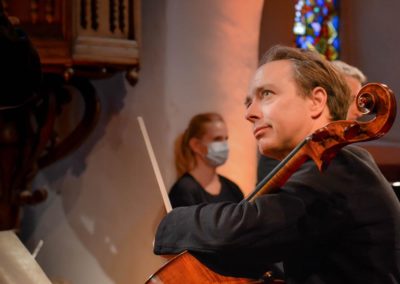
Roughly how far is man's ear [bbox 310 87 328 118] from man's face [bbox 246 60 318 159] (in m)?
0.01

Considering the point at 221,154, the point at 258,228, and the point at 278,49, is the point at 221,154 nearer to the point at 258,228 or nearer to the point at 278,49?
the point at 278,49

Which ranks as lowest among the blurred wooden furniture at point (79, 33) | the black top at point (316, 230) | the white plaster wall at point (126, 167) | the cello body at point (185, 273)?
the white plaster wall at point (126, 167)

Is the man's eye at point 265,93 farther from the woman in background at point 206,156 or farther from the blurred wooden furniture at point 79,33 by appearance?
the woman in background at point 206,156

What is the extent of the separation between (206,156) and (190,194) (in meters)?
0.34

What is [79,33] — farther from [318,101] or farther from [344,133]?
[344,133]

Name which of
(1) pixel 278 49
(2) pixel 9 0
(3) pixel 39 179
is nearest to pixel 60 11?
(2) pixel 9 0

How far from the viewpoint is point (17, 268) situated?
6.43ft

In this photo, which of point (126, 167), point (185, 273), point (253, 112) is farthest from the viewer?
point (126, 167)

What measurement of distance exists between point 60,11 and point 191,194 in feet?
4.23

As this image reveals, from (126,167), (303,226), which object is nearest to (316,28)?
(126,167)

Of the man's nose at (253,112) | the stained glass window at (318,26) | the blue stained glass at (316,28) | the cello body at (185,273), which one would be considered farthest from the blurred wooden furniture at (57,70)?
the blue stained glass at (316,28)

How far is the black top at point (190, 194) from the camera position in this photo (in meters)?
4.20

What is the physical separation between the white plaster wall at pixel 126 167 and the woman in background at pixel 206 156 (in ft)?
0.39

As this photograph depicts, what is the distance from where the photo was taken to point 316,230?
168 cm
